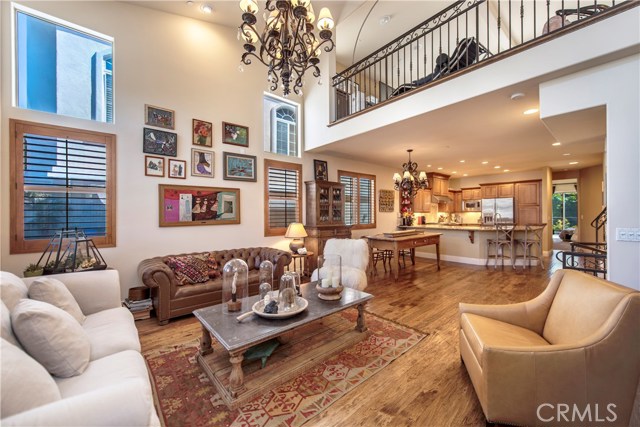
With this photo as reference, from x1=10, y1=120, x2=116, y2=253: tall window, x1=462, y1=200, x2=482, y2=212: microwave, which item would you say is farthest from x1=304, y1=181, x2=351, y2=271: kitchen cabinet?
x1=462, y1=200, x2=482, y2=212: microwave

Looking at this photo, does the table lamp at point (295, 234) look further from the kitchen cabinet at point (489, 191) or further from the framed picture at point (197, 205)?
the kitchen cabinet at point (489, 191)

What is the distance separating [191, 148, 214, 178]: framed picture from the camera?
4.04m

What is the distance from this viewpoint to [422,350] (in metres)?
2.43

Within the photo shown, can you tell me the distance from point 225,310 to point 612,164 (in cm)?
374

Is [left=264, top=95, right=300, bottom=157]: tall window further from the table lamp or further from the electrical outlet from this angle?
the electrical outlet

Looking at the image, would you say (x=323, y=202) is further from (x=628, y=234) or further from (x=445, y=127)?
(x=628, y=234)

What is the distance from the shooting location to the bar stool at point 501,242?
19.6ft

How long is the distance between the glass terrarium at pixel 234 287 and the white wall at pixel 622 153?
3369 millimetres

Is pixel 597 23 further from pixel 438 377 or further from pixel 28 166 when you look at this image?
pixel 28 166

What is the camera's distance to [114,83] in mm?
3443

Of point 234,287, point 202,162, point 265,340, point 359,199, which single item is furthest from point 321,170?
point 265,340

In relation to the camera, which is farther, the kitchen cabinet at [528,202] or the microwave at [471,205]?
the microwave at [471,205]

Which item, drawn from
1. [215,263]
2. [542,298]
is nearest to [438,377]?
[542,298]

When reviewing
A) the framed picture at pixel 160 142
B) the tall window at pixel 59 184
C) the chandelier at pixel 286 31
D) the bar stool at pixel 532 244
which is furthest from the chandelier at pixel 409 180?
the tall window at pixel 59 184
